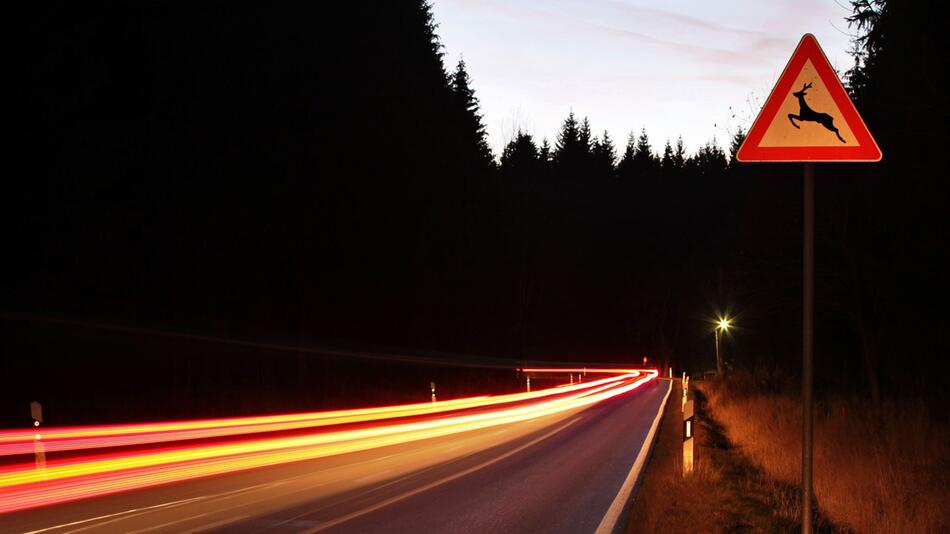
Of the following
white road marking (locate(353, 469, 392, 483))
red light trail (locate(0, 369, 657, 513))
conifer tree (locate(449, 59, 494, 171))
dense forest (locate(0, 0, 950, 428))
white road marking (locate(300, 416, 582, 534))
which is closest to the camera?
white road marking (locate(300, 416, 582, 534))

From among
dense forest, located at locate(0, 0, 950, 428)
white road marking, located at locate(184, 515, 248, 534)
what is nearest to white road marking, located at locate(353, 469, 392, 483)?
white road marking, located at locate(184, 515, 248, 534)

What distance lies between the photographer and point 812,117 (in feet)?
19.1

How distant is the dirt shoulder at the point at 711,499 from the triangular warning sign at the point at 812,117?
482 centimetres

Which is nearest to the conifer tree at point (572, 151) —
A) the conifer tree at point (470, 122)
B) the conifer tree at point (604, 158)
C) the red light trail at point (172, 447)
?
the conifer tree at point (604, 158)

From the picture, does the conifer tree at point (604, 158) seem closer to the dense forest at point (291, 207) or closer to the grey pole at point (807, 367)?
the dense forest at point (291, 207)

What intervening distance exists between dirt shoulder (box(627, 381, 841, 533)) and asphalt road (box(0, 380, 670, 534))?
490 mm

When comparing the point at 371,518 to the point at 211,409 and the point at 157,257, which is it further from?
the point at 157,257

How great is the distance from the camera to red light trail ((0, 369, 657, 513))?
11.4 metres

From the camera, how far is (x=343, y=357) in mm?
37250

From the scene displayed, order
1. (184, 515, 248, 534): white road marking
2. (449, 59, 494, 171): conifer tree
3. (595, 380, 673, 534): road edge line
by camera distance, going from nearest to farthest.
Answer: (184, 515, 248, 534): white road marking → (595, 380, 673, 534): road edge line → (449, 59, 494, 171): conifer tree

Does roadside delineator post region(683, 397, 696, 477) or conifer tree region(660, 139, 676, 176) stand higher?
conifer tree region(660, 139, 676, 176)

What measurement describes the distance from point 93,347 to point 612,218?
8197 cm

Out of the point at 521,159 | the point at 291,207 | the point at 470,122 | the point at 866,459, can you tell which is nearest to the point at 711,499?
the point at 866,459

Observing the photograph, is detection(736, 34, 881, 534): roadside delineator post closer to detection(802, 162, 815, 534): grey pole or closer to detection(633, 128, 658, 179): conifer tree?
detection(802, 162, 815, 534): grey pole
